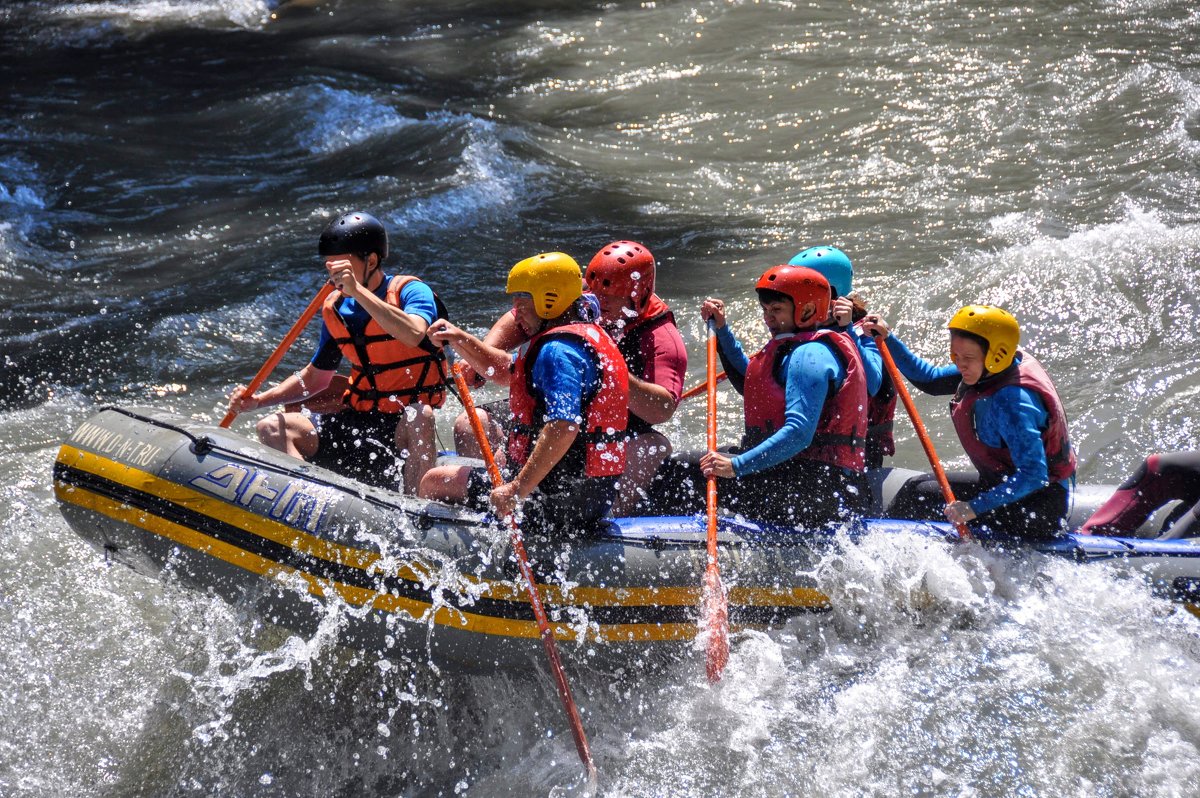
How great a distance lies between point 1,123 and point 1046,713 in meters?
13.0

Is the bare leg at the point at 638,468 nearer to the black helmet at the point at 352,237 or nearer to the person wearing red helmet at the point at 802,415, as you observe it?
the person wearing red helmet at the point at 802,415

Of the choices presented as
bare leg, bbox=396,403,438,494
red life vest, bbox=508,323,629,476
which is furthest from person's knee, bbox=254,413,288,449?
red life vest, bbox=508,323,629,476

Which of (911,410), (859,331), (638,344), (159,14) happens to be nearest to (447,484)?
(638,344)

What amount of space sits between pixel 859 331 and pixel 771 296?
0.60 m

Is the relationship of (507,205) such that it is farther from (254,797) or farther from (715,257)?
(254,797)

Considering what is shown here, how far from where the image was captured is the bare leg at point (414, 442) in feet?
16.8

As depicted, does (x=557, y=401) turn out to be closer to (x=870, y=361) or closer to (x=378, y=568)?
(x=378, y=568)

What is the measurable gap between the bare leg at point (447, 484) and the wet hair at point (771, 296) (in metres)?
1.43

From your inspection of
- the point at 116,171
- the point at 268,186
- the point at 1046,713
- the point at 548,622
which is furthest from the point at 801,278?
the point at 116,171

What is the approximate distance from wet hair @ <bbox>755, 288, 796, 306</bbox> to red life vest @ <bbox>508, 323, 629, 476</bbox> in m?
0.79

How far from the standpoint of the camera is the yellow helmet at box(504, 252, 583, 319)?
4332 mm

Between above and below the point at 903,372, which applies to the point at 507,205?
below

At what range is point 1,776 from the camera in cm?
463

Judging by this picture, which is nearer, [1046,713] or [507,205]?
[1046,713]
